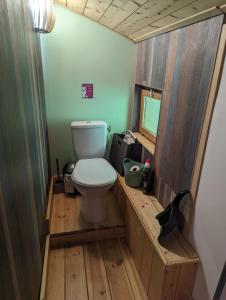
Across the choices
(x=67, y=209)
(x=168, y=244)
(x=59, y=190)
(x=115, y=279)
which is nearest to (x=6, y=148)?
(x=168, y=244)

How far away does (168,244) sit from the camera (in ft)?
3.95

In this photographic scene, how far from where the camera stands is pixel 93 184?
1.63 meters

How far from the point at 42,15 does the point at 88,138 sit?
1094mm

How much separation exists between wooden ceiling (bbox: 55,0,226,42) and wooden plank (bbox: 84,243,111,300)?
1719 millimetres

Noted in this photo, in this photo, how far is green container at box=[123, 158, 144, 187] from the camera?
173 centimetres

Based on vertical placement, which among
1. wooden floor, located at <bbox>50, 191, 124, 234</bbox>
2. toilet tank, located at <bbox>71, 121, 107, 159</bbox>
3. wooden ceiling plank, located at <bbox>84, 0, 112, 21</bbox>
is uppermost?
wooden ceiling plank, located at <bbox>84, 0, 112, 21</bbox>

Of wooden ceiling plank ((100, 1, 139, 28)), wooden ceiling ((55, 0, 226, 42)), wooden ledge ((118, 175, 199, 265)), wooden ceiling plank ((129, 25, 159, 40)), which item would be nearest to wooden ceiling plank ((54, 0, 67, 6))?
wooden ceiling ((55, 0, 226, 42))

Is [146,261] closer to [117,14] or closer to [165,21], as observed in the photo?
[165,21]

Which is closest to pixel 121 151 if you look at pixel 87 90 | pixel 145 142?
pixel 145 142

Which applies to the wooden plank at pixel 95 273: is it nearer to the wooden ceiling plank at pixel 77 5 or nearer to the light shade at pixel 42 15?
the light shade at pixel 42 15

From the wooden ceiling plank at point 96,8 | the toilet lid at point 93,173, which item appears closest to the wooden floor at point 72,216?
the toilet lid at point 93,173

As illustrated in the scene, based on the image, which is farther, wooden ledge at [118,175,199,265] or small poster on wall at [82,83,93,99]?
small poster on wall at [82,83,93,99]

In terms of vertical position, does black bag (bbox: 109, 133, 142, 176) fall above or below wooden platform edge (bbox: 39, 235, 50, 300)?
above

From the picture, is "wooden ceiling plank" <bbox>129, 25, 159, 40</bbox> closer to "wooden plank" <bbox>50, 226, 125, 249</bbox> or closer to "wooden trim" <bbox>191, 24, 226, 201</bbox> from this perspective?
"wooden trim" <bbox>191, 24, 226, 201</bbox>
